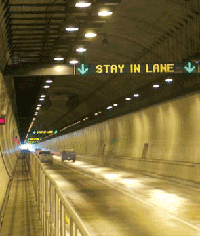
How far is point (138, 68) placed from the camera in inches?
1069

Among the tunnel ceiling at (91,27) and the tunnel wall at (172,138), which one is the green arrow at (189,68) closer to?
the tunnel ceiling at (91,27)

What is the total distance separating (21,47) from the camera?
29.5 metres

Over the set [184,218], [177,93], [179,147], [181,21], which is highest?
[181,21]

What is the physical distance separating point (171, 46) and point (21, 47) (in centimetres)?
783

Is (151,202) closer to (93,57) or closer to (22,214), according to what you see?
(22,214)

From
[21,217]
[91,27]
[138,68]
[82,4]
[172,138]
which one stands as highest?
[91,27]

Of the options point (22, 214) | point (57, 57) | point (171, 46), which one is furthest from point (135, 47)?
point (22, 214)

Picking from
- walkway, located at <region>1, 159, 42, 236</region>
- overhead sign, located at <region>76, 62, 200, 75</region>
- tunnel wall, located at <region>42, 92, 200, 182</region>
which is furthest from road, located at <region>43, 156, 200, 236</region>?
overhead sign, located at <region>76, 62, 200, 75</region>

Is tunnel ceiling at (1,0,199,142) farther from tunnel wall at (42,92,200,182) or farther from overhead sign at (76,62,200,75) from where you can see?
tunnel wall at (42,92,200,182)

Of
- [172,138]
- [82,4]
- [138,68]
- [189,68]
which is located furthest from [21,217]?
[172,138]

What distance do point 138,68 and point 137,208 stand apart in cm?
864

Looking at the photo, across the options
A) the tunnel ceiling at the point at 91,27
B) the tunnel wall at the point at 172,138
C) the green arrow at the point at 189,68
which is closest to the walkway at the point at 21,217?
the tunnel ceiling at the point at 91,27

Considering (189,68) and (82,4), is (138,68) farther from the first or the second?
(82,4)

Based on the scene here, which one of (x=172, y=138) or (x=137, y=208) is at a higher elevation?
(x=172, y=138)
